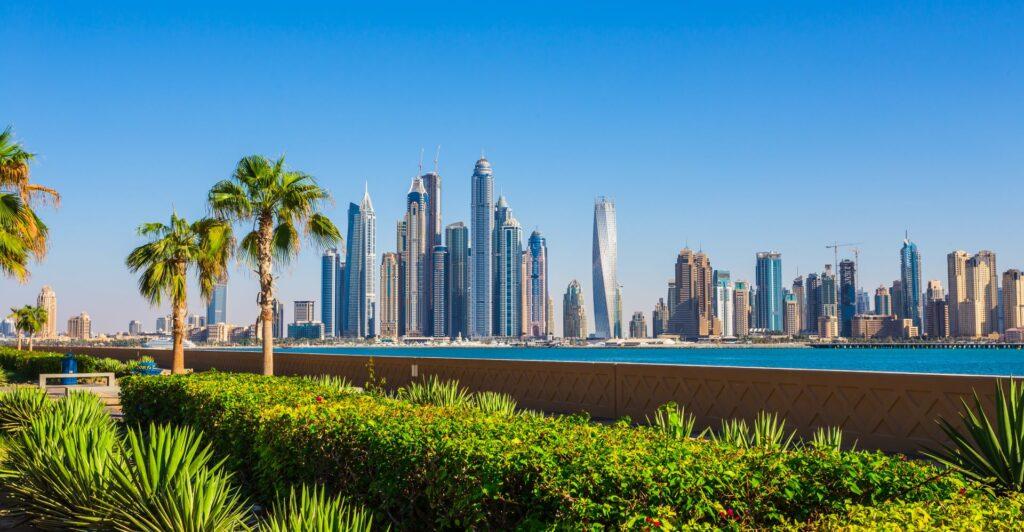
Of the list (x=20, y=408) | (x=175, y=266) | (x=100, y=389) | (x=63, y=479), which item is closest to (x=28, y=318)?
(x=175, y=266)

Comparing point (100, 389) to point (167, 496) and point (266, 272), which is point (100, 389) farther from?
point (167, 496)

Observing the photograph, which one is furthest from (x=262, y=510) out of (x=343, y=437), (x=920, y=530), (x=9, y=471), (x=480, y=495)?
(x=920, y=530)

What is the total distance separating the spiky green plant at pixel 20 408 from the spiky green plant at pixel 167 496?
7467mm

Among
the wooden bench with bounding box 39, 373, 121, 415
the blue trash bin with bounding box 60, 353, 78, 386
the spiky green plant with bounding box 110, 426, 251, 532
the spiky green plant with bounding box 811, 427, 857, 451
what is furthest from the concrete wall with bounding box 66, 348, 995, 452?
the blue trash bin with bounding box 60, 353, 78, 386

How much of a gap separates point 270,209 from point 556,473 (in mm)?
22303

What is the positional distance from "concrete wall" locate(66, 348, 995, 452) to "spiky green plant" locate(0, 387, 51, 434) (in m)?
10.4

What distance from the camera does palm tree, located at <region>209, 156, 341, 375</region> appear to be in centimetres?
2561

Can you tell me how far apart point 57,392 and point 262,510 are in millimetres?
20657

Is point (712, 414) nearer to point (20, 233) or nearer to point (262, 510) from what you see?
point (262, 510)

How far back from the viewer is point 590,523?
4.59 metres

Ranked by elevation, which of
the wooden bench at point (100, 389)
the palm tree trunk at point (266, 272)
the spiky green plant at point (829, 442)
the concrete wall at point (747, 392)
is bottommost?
the wooden bench at point (100, 389)

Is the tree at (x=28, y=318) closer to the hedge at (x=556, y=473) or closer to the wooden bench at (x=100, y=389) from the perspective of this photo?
the wooden bench at (x=100, y=389)

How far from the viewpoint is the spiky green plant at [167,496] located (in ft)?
20.3

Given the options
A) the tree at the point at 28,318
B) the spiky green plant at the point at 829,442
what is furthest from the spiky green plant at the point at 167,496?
the tree at the point at 28,318
